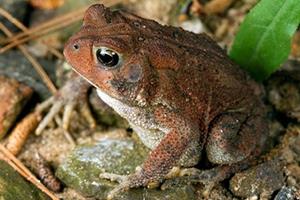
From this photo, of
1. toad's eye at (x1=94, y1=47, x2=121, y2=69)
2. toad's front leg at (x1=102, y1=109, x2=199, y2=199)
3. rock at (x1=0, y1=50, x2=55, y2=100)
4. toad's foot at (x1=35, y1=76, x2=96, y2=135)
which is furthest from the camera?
rock at (x1=0, y1=50, x2=55, y2=100)

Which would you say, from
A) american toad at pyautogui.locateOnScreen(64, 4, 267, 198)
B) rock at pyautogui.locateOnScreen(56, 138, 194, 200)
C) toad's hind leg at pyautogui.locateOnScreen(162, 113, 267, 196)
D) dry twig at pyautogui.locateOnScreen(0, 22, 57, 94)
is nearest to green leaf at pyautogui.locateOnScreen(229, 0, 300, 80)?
american toad at pyautogui.locateOnScreen(64, 4, 267, 198)

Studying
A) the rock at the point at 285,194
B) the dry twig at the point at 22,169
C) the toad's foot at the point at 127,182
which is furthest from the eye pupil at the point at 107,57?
the rock at the point at 285,194

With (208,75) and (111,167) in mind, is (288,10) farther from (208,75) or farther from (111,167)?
(111,167)

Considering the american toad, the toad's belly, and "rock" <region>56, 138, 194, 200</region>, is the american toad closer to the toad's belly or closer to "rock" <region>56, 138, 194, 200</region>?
the toad's belly

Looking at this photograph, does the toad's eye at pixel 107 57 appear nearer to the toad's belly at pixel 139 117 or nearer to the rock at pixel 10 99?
the toad's belly at pixel 139 117

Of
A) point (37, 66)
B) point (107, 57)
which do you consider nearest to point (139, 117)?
point (107, 57)

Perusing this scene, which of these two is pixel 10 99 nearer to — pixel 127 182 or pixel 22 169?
pixel 22 169
